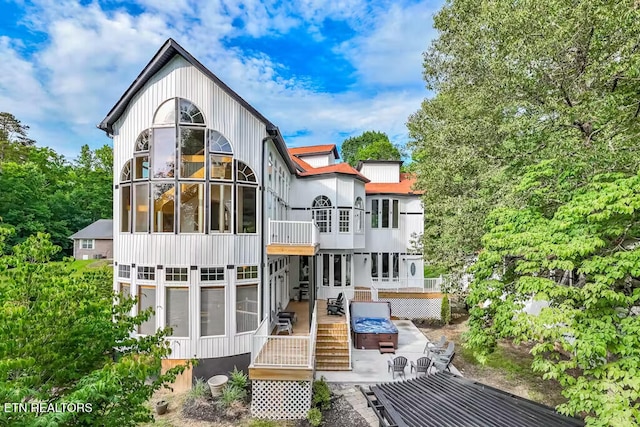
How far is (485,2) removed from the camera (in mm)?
11523

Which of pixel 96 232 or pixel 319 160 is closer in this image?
pixel 319 160

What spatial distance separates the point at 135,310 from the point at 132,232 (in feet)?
8.80

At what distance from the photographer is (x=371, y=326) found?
46.0 feet

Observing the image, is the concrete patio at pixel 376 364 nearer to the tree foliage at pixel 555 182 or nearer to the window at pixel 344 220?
the tree foliage at pixel 555 182

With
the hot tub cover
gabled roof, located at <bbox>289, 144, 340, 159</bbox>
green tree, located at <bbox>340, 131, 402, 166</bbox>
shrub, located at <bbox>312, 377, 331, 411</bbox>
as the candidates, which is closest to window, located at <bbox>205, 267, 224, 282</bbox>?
shrub, located at <bbox>312, 377, 331, 411</bbox>

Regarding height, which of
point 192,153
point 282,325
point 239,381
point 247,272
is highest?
point 192,153

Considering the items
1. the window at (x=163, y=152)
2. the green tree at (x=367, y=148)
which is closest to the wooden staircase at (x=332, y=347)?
the window at (x=163, y=152)

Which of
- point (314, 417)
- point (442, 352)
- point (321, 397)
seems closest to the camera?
point (314, 417)

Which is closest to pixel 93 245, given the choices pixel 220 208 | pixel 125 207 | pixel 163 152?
pixel 125 207

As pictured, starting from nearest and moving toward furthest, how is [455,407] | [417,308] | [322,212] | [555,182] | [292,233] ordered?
[455,407] < [555,182] < [292,233] < [322,212] < [417,308]

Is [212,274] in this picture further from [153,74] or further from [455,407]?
[455,407]

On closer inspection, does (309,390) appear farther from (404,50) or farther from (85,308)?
(404,50)

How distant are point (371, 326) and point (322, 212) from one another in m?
6.32

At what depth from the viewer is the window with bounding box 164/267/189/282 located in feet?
31.5
